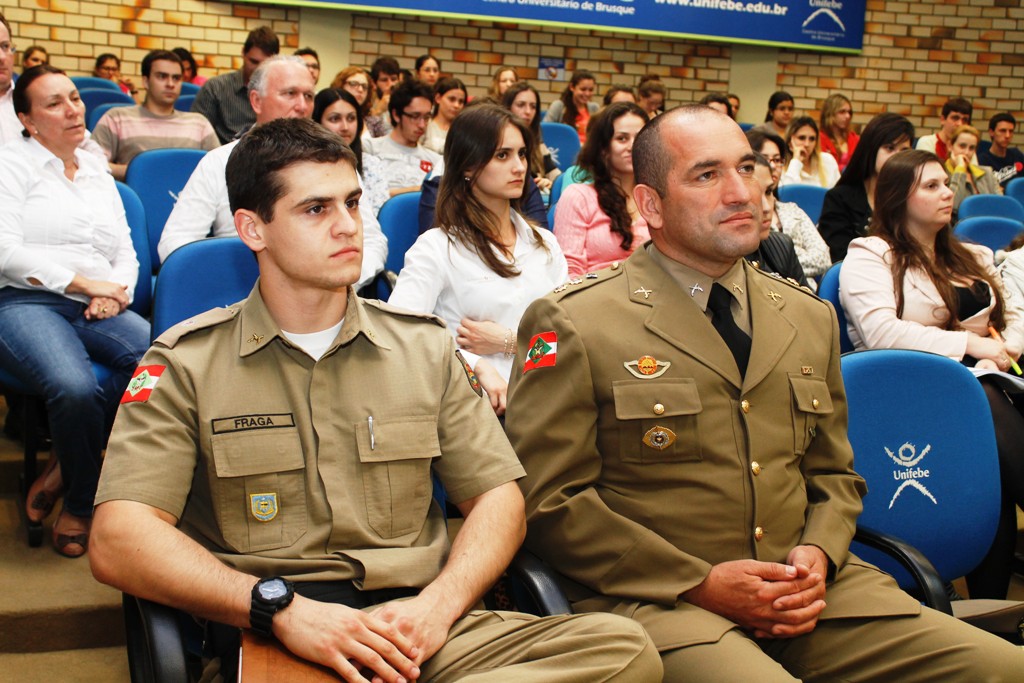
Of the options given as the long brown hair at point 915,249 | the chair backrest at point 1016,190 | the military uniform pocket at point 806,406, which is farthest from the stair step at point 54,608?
the chair backrest at point 1016,190

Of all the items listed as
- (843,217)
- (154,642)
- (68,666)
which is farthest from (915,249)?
(68,666)

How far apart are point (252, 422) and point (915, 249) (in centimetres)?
208

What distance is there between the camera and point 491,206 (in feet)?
8.68

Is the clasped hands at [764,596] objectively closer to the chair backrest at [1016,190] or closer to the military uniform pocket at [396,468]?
the military uniform pocket at [396,468]

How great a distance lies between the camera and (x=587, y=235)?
3.10 meters

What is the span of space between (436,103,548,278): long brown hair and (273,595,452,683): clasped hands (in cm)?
128

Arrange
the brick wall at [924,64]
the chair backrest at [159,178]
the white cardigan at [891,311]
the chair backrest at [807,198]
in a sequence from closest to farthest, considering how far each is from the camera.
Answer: the white cardigan at [891,311] → the chair backrest at [159,178] → the chair backrest at [807,198] → the brick wall at [924,64]

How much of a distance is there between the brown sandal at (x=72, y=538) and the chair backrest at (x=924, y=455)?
5.85 feet

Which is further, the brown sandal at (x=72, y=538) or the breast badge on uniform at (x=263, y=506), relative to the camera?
the brown sandal at (x=72, y=538)

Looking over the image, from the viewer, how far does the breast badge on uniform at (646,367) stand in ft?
5.52

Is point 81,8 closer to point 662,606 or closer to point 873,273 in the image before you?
point 873,273

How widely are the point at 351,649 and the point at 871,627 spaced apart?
2.80ft

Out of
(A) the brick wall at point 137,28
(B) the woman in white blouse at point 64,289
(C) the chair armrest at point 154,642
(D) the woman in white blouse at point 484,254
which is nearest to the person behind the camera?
(C) the chair armrest at point 154,642

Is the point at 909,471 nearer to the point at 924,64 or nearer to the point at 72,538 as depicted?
the point at 72,538
